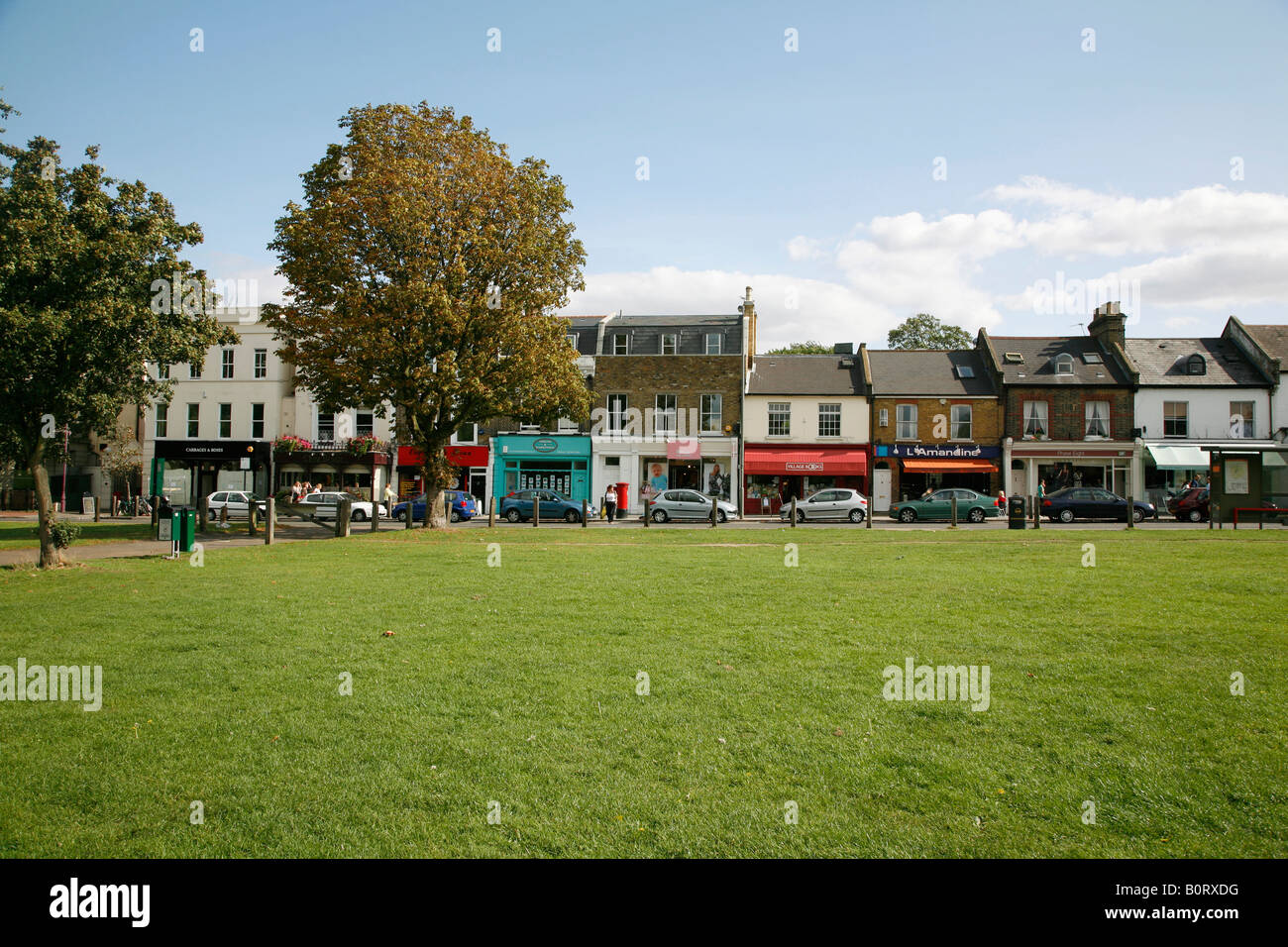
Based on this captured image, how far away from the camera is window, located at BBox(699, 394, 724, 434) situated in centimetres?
4403

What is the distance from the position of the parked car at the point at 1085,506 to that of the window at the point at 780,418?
1439 centimetres

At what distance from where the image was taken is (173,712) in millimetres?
6359

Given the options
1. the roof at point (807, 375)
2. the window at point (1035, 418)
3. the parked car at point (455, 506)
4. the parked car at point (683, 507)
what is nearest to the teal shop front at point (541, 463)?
the parked car at point (455, 506)

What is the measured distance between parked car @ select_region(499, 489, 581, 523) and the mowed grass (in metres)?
22.8

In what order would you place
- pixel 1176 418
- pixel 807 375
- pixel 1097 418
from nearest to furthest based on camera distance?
1. pixel 1176 418
2. pixel 1097 418
3. pixel 807 375

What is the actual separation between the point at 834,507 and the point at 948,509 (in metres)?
5.07

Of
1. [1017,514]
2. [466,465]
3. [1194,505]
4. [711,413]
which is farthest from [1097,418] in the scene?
[466,465]

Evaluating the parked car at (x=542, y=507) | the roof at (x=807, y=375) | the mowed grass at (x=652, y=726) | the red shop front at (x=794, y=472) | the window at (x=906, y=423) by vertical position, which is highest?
the roof at (x=807, y=375)

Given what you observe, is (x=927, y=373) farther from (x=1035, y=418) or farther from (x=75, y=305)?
(x=75, y=305)

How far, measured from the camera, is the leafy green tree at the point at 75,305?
14484 millimetres

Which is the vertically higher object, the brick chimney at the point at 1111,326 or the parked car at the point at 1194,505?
the brick chimney at the point at 1111,326

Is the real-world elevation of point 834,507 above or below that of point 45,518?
below

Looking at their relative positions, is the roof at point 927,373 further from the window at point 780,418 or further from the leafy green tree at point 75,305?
the leafy green tree at point 75,305

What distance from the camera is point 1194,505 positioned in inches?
1319
